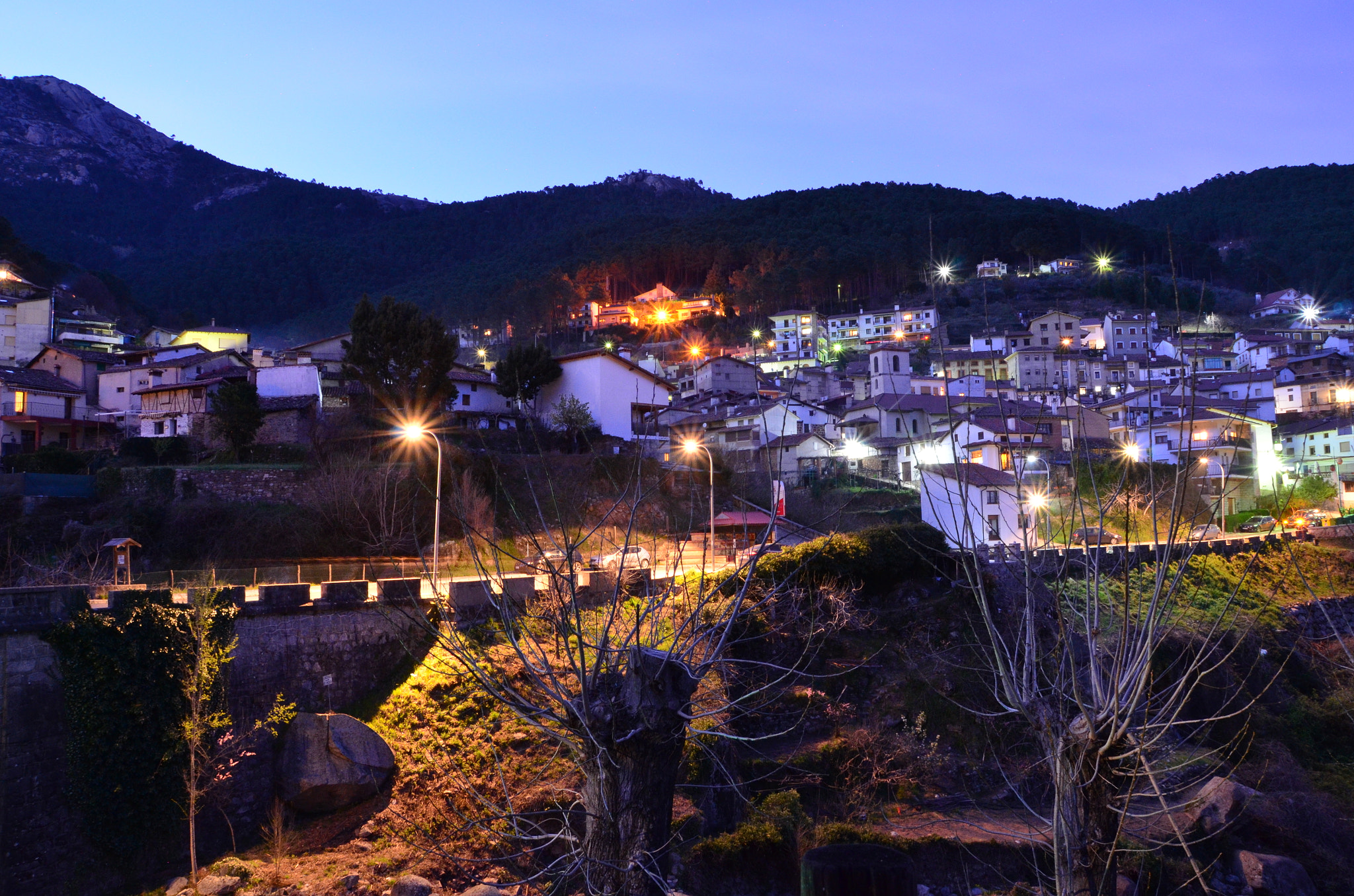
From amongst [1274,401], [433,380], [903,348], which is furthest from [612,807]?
[1274,401]

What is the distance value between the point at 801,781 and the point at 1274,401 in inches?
2066

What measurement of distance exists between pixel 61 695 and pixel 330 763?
400 cm

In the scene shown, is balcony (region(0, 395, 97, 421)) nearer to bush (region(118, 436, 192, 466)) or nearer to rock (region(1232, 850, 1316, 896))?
bush (region(118, 436, 192, 466))

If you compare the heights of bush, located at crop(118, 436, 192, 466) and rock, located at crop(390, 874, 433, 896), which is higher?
bush, located at crop(118, 436, 192, 466)

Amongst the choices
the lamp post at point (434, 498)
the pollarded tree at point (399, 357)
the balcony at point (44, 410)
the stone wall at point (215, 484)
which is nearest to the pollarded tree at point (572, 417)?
the pollarded tree at point (399, 357)

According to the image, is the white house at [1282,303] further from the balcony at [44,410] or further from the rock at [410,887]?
the rock at [410,887]

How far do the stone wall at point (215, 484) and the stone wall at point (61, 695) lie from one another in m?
12.4

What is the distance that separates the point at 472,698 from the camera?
16.6 m

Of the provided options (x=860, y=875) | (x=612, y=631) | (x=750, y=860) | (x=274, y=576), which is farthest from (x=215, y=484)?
(x=860, y=875)

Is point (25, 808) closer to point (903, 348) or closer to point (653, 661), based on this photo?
point (653, 661)

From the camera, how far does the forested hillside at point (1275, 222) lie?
95.9 meters

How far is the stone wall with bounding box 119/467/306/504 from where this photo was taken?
2716 centimetres

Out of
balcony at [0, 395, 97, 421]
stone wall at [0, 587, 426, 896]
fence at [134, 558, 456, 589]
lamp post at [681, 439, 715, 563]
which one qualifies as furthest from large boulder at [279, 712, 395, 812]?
balcony at [0, 395, 97, 421]

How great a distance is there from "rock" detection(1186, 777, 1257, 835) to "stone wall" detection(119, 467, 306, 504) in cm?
2408
